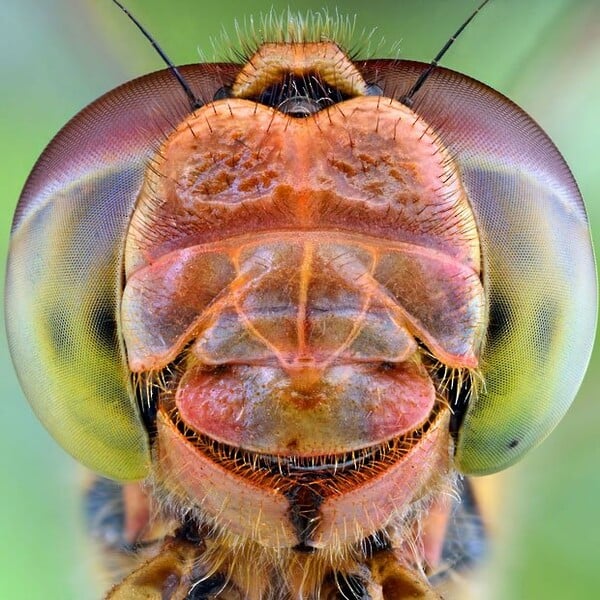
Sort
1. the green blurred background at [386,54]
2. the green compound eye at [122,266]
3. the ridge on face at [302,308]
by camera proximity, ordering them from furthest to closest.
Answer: the green blurred background at [386,54] → the green compound eye at [122,266] → the ridge on face at [302,308]

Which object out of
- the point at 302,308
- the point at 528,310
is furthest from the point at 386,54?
the point at 302,308

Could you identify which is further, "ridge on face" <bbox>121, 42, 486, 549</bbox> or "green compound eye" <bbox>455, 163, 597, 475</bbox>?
"green compound eye" <bbox>455, 163, 597, 475</bbox>

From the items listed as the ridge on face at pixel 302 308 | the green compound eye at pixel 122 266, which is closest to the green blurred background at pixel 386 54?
the green compound eye at pixel 122 266

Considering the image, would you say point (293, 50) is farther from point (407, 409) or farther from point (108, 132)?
point (407, 409)

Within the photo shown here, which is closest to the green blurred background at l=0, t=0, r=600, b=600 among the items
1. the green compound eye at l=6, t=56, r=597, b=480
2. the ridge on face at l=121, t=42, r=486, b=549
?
the green compound eye at l=6, t=56, r=597, b=480

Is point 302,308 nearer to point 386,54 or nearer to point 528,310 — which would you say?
point 528,310

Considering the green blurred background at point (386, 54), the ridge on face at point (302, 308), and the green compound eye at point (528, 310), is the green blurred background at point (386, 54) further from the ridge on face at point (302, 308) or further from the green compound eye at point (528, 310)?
the ridge on face at point (302, 308)

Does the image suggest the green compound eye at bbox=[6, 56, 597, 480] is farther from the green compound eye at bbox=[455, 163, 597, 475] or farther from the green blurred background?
the green blurred background

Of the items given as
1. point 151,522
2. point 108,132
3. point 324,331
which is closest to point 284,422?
point 324,331
